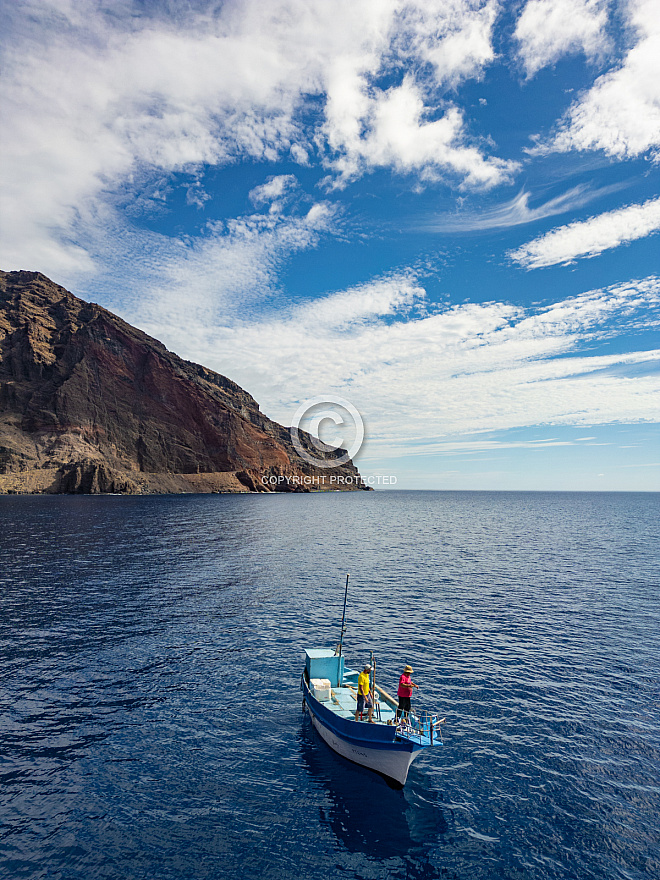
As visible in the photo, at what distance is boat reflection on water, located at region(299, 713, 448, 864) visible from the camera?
1446cm

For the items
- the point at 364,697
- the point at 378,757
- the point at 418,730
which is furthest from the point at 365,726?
the point at 418,730

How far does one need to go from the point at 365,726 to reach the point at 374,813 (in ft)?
8.45

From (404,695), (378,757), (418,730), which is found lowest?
(378,757)

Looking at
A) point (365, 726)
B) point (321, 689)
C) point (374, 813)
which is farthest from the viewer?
point (321, 689)

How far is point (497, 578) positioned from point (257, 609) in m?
28.2

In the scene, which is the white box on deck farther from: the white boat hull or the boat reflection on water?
the boat reflection on water

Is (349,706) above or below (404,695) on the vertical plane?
below

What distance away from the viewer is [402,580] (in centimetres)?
5069

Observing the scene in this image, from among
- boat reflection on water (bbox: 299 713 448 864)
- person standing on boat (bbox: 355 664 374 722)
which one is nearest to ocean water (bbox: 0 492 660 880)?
boat reflection on water (bbox: 299 713 448 864)

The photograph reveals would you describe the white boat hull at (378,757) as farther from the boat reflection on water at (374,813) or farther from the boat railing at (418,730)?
the boat railing at (418,730)

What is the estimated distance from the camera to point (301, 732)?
2062cm

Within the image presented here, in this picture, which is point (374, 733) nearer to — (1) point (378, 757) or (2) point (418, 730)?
(1) point (378, 757)

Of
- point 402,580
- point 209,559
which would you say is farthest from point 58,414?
point 402,580

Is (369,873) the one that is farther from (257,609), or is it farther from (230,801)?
(257,609)
